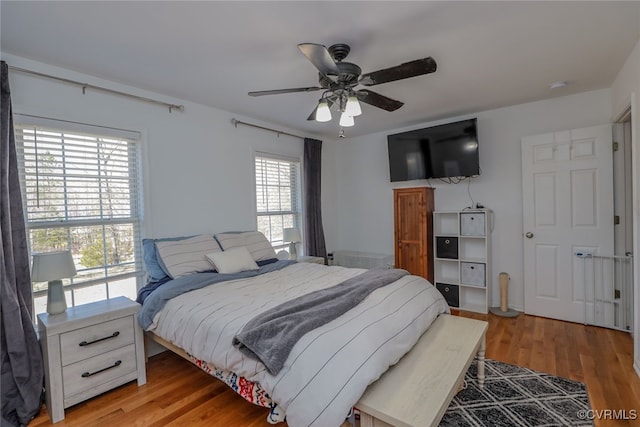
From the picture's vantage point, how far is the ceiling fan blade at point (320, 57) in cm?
160

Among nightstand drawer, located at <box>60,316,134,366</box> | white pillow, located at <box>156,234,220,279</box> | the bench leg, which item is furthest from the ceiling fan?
nightstand drawer, located at <box>60,316,134,366</box>

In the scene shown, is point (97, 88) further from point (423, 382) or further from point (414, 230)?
point (414, 230)

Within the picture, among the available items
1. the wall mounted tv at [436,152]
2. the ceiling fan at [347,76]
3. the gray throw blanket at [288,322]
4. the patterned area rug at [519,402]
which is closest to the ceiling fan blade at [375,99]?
the ceiling fan at [347,76]

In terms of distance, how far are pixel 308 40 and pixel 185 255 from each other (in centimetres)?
206

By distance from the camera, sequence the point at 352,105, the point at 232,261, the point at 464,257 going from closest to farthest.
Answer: the point at 352,105
the point at 232,261
the point at 464,257

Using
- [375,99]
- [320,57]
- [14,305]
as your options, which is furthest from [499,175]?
[14,305]

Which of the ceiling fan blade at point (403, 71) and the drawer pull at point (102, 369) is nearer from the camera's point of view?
the ceiling fan blade at point (403, 71)

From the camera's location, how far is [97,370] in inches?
83.6

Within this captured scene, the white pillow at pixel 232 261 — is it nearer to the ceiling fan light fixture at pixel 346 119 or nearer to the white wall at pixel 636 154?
the ceiling fan light fixture at pixel 346 119

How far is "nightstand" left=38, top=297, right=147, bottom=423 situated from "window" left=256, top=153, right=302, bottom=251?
194 centimetres

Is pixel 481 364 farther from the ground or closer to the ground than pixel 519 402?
farther from the ground

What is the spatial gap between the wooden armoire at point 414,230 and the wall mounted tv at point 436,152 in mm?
290

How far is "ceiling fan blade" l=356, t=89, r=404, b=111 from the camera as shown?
7.27 ft

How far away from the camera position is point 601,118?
3209 millimetres
